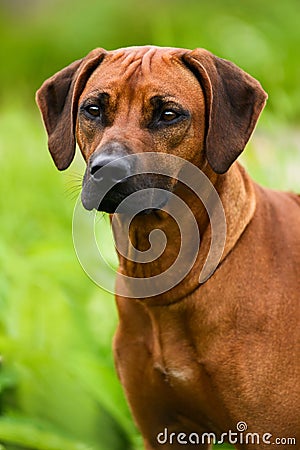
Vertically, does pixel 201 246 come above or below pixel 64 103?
below

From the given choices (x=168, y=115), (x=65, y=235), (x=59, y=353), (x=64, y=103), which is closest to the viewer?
(x=168, y=115)

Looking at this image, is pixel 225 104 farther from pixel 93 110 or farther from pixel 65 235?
Answer: pixel 65 235

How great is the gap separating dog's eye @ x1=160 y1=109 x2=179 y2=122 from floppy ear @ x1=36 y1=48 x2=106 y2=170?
0.43 metres

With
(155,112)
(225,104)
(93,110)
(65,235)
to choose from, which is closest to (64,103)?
(93,110)

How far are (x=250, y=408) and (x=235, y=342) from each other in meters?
0.25

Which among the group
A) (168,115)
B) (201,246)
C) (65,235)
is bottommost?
(201,246)

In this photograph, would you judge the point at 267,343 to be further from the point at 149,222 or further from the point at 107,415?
the point at 107,415

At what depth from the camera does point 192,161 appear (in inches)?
160

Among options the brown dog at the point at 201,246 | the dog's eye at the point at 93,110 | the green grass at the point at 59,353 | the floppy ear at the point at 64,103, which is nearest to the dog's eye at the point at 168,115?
the brown dog at the point at 201,246

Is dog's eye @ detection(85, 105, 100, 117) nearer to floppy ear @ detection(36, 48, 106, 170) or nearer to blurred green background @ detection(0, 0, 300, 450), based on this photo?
floppy ear @ detection(36, 48, 106, 170)

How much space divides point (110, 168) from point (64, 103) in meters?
0.71

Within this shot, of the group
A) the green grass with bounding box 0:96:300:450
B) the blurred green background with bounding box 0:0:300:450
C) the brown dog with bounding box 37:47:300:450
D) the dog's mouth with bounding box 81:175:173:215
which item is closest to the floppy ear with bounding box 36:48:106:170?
the brown dog with bounding box 37:47:300:450

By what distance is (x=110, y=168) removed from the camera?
3775 mm

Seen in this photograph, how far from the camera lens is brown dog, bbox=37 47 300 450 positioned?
157 inches
